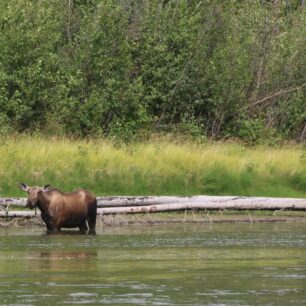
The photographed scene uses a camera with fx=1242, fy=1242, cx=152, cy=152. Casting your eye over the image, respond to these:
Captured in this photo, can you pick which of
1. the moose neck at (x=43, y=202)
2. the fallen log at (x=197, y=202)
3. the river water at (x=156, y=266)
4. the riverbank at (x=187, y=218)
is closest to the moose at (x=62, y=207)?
the moose neck at (x=43, y=202)

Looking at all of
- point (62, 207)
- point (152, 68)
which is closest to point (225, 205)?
point (62, 207)

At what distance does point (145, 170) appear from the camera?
26.0m

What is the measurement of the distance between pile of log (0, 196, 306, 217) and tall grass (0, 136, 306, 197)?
78.5 inches

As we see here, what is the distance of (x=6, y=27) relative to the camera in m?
32.8

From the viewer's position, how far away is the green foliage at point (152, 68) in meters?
33.1

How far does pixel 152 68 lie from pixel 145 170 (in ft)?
36.6

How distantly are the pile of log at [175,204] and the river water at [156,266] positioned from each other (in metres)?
0.60

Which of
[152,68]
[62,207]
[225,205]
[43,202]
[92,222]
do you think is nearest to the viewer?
[62,207]

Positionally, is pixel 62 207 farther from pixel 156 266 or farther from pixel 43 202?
pixel 156 266

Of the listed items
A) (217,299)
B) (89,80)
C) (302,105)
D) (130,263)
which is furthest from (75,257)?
(302,105)

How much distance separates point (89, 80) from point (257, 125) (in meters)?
5.22

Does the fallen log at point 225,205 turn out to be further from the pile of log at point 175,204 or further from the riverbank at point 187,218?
the riverbank at point 187,218

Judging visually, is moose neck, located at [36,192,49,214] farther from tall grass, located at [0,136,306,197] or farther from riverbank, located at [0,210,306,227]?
tall grass, located at [0,136,306,197]

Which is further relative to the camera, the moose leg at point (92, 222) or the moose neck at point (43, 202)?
the moose leg at point (92, 222)
